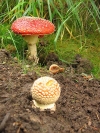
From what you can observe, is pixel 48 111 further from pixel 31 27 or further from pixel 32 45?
pixel 32 45

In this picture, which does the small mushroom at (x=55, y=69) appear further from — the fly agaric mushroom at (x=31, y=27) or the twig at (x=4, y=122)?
the twig at (x=4, y=122)

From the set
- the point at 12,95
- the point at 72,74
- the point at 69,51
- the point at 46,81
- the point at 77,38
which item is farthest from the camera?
the point at 77,38

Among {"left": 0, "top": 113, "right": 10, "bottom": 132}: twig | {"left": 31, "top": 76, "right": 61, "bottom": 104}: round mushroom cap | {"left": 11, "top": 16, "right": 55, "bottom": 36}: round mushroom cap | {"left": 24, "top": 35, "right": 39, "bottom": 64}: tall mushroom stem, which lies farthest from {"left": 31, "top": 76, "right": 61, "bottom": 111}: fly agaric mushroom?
{"left": 24, "top": 35, "right": 39, "bottom": 64}: tall mushroom stem

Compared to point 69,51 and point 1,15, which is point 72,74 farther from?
point 1,15

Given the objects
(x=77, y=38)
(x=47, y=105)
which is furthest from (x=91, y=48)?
(x=47, y=105)

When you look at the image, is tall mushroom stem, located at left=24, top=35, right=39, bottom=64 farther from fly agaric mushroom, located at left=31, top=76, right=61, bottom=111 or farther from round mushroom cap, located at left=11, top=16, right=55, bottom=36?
fly agaric mushroom, located at left=31, top=76, right=61, bottom=111

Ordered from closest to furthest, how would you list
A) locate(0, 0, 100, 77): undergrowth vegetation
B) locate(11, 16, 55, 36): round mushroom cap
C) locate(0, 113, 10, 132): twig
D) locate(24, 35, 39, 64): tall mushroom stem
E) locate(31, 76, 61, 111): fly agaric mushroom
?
locate(0, 113, 10, 132): twig
locate(31, 76, 61, 111): fly agaric mushroom
locate(11, 16, 55, 36): round mushroom cap
locate(24, 35, 39, 64): tall mushroom stem
locate(0, 0, 100, 77): undergrowth vegetation
